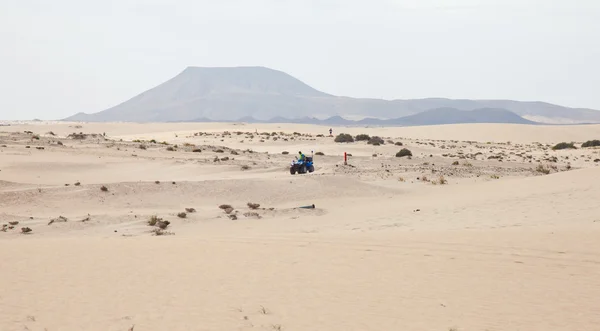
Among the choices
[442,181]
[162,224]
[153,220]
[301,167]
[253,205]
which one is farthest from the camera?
[301,167]

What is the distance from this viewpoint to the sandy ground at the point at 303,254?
28.8 ft

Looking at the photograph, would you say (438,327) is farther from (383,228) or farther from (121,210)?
(121,210)

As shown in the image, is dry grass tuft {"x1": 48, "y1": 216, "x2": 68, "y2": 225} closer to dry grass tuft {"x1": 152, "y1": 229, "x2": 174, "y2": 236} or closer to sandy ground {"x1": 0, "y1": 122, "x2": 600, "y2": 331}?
sandy ground {"x1": 0, "y1": 122, "x2": 600, "y2": 331}

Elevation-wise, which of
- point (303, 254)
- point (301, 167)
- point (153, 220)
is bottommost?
point (153, 220)

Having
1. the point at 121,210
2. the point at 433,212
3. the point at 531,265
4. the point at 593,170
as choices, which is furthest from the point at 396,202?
the point at 531,265

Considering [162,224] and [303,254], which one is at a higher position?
[303,254]

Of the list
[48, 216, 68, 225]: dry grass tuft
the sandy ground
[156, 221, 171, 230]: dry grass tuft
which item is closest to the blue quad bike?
the sandy ground

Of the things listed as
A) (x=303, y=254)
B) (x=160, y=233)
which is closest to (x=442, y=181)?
(x=160, y=233)

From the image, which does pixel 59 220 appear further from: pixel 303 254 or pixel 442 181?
pixel 442 181

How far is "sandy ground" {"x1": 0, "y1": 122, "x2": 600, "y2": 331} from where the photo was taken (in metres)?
8.76

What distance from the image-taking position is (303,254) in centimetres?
1299

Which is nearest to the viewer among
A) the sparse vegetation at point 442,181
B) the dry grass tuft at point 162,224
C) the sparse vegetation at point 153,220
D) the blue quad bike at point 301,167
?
the dry grass tuft at point 162,224

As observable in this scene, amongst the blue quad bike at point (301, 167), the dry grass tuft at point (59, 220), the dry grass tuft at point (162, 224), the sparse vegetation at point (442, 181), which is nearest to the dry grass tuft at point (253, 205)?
the dry grass tuft at point (162, 224)

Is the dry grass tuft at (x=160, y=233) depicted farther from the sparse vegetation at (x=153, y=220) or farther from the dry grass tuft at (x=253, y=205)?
the dry grass tuft at (x=253, y=205)
